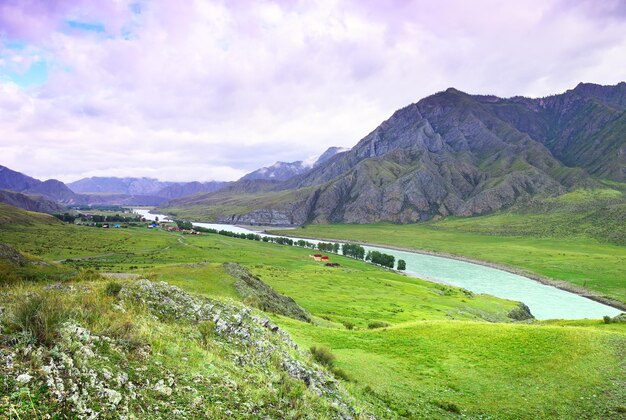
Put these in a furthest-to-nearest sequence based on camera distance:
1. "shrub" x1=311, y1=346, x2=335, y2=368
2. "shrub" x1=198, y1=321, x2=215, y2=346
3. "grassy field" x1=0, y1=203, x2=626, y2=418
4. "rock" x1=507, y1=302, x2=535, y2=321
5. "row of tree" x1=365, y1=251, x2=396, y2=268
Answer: "row of tree" x1=365, y1=251, x2=396, y2=268 → "rock" x1=507, y1=302, x2=535, y2=321 → "shrub" x1=311, y1=346, x2=335, y2=368 → "shrub" x1=198, y1=321, x2=215, y2=346 → "grassy field" x1=0, y1=203, x2=626, y2=418

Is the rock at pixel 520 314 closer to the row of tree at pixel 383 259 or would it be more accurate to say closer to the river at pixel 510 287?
the river at pixel 510 287

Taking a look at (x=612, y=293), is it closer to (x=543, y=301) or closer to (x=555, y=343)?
(x=543, y=301)

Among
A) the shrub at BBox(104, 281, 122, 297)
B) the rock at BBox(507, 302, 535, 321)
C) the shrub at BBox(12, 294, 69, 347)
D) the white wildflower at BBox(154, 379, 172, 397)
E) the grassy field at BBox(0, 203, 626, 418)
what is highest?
the shrub at BBox(12, 294, 69, 347)

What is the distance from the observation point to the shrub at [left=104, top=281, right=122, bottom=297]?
19.6m

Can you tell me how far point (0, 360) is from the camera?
30.9 ft

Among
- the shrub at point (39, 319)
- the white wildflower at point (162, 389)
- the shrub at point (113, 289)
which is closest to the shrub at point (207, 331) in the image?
the shrub at point (113, 289)

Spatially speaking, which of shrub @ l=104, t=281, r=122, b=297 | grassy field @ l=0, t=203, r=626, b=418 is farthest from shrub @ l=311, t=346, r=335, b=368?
shrub @ l=104, t=281, r=122, b=297

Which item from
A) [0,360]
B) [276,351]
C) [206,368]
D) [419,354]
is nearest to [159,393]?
[206,368]

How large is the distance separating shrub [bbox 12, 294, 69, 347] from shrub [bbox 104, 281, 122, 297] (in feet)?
24.2

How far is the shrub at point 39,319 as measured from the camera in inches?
434

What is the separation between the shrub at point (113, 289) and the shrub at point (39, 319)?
24.2 ft

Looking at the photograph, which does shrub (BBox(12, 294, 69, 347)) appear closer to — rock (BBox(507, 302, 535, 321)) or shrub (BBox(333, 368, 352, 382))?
shrub (BBox(333, 368, 352, 382))

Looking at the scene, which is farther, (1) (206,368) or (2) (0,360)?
(1) (206,368)

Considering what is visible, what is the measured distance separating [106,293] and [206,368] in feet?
29.2
